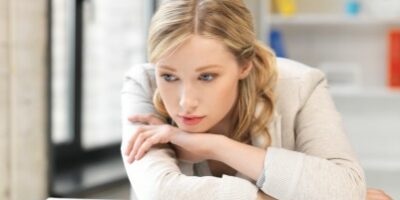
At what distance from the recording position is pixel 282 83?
1448 mm

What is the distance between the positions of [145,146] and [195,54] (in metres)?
0.23

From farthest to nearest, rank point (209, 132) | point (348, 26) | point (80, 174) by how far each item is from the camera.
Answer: point (348, 26) → point (80, 174) → point (209, 132)

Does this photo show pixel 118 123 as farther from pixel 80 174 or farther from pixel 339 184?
pixel 339 184

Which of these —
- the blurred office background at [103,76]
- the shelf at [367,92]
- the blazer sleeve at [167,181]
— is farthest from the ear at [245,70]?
the shelf at [367,92]

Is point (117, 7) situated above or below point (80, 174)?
above

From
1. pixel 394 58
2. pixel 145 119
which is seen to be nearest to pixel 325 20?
pixel 394 58

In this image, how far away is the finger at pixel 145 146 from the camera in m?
1.31

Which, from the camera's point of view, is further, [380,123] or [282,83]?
[380,123]

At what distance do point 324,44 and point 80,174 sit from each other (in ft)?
4.76

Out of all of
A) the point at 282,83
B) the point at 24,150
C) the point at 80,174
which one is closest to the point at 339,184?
the point at 282,83

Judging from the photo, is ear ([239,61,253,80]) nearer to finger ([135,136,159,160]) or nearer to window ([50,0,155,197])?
finger ([135,136,159,160])

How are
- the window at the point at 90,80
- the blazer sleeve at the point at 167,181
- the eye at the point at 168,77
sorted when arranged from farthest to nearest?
the window at the point at 90,80 < the eye at the point at 168,77 < the blazer sleeve at the point at 167,181

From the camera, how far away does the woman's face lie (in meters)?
1.23

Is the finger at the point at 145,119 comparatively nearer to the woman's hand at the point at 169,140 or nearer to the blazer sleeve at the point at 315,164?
the woman's hand at the point at 169,140
